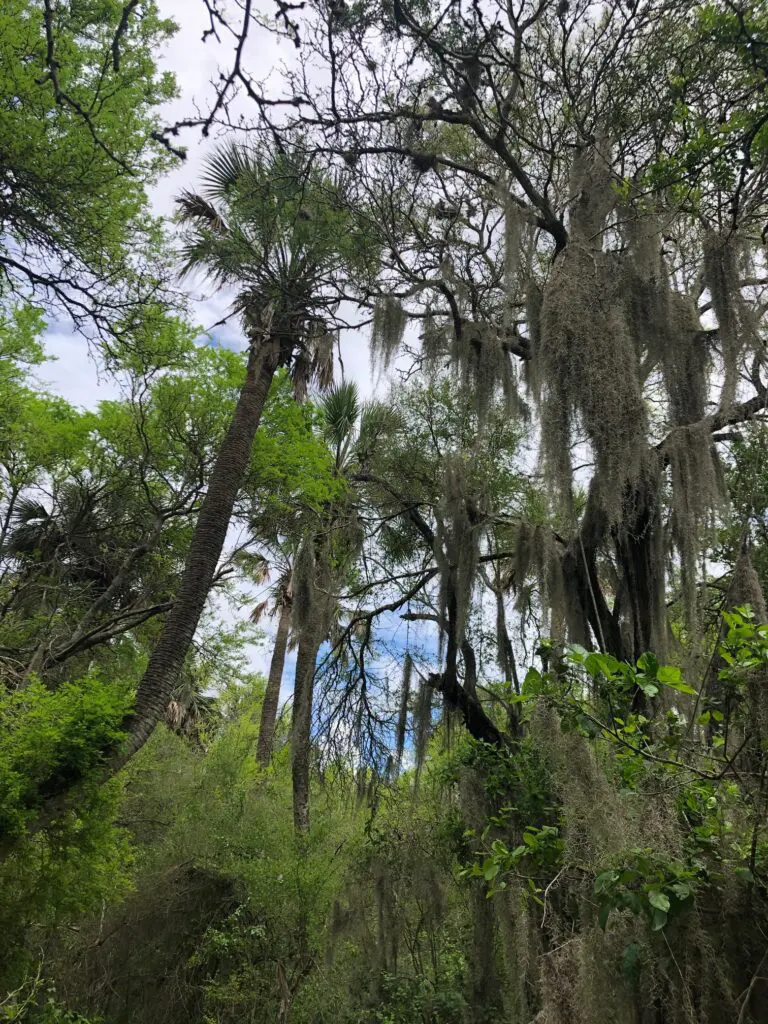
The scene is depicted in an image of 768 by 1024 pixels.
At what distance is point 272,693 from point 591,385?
946cm

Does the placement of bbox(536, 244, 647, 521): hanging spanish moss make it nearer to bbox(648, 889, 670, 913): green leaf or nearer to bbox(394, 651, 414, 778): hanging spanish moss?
bbox(648, 889, 670, 913): green leaf

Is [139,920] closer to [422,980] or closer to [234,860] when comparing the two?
[234,860]

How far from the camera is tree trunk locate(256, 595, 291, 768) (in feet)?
37.6

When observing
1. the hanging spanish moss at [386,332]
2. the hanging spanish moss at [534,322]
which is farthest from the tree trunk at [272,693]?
the hanging spanish moss at [534,322]

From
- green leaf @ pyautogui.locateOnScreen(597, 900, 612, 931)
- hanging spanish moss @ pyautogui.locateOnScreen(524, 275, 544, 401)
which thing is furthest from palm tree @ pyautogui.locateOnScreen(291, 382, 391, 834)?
green leaf @ pyautogui.locateOnScreen(597, 900, 612, 931)

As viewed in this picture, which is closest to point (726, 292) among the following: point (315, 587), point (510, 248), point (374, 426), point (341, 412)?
point (510, 248)

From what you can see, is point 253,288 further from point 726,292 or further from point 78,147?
point 726,292

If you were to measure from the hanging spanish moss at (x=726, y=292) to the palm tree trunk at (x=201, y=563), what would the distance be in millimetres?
4724

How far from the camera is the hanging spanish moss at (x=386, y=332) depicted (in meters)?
6.09

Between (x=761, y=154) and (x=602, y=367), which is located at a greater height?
(x=761, y=154)

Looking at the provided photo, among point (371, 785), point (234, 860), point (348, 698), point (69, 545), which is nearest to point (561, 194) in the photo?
point (348, 698)

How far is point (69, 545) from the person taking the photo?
360 inches

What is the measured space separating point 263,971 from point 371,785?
2.81 meters

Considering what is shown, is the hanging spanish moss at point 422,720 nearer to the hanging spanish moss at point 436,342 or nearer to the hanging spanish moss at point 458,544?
the hanging spanish moss at point 458,544
